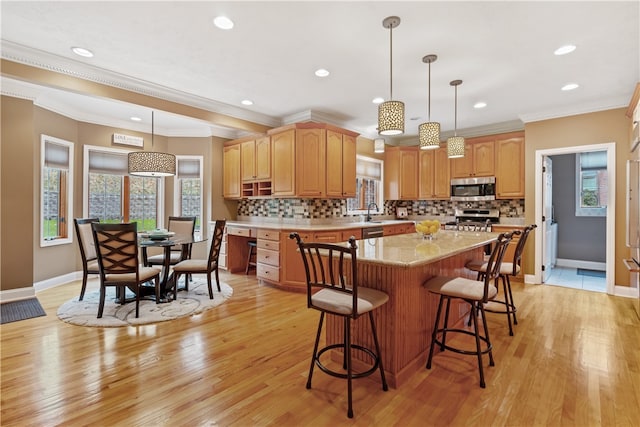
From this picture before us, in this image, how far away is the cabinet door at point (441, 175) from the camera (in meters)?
6.00

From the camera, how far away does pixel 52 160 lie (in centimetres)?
453

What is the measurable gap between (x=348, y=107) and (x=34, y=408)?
4491 millimetres

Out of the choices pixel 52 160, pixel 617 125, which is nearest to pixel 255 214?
pixel 52 160

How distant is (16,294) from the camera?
3818 mm

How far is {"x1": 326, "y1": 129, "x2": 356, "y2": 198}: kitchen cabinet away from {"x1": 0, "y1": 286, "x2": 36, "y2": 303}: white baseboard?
13.4 ft

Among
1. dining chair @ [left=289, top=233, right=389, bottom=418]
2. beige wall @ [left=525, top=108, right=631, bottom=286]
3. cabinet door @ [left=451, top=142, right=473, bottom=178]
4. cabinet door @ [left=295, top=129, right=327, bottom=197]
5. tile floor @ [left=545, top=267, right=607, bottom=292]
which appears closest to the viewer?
dining chair @ [left=289, top=233, right=389, bottom=418]

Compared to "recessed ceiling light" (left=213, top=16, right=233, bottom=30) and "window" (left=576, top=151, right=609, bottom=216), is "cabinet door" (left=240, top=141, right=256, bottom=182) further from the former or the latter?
"window" (left=576, top=151, right=609, bottom=216)

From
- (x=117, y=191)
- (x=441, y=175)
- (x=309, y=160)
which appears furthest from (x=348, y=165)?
(x=117, y=191)

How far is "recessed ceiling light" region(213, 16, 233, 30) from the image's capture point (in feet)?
8.24

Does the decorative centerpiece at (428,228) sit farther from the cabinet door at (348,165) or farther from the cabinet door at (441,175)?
the cabinet door at (441,175)

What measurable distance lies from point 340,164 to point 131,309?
344 cm

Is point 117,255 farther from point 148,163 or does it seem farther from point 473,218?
point 473,218

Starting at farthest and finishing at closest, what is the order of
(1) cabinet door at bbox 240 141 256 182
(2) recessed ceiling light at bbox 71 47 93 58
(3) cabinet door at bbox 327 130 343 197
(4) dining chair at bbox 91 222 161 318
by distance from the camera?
(1) cabinet door at bbox 240 141 256 182 → (3) cabinet door at bbox 327 130 343 197 → (4) dining chair at bbox 91 222 161 318 → (2) recessed ceiling light at bbox 71 47 93 58

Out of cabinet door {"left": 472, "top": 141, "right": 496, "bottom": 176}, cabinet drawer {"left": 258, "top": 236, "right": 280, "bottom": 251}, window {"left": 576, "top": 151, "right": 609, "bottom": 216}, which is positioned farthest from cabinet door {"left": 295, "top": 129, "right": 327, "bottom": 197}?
window {"left": 576, "top": 151, "right": 609, "bottom": 216}
